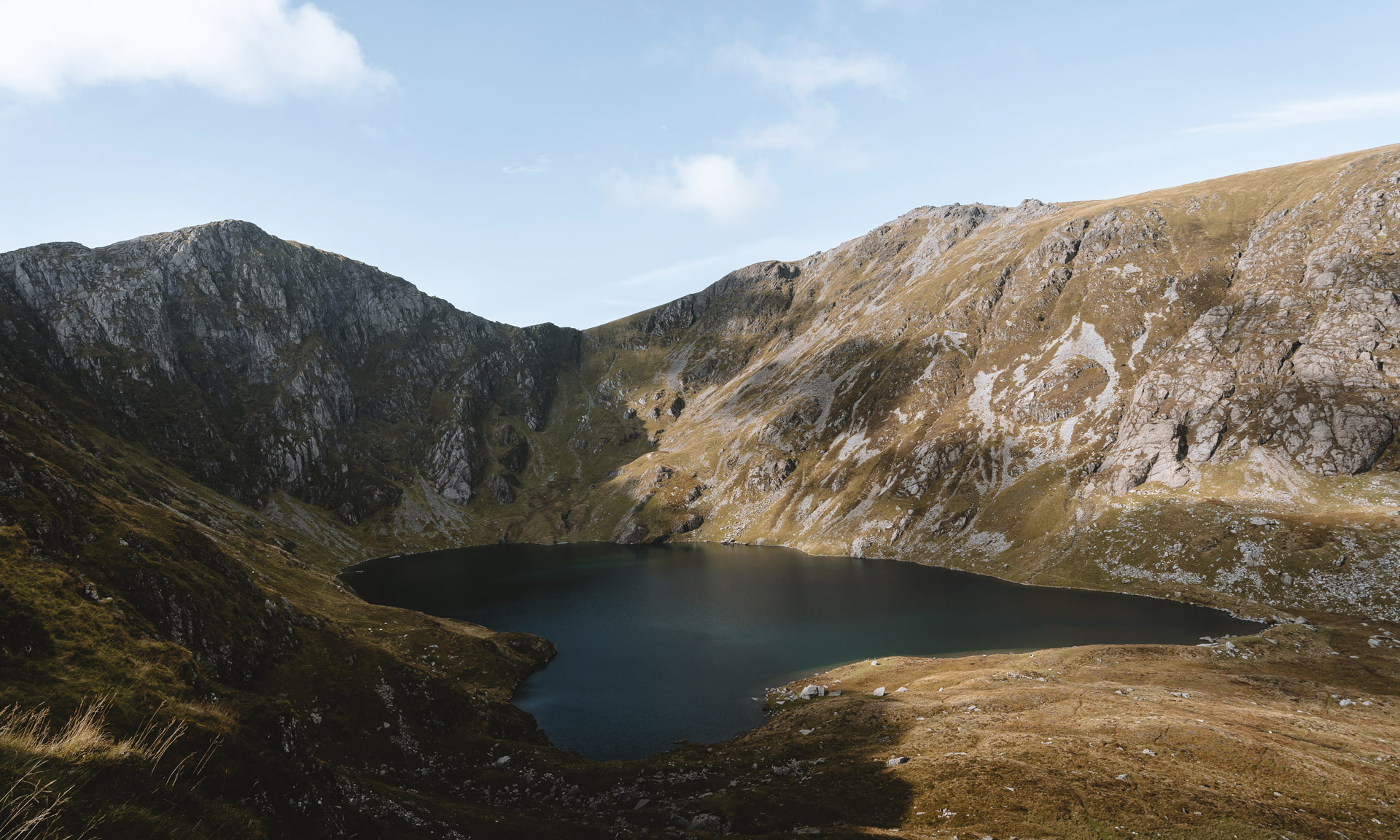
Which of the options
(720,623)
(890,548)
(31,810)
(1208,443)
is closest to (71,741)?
(31,810)

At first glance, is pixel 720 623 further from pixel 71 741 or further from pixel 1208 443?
pixel 1208 443

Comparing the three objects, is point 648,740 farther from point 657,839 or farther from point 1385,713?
point 1385,713

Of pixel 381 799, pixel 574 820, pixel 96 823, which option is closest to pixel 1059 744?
pixel 574 820

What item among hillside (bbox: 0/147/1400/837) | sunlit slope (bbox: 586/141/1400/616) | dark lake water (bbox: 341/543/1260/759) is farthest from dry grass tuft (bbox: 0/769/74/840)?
sunlit slope (bbox: 586/141/1400/616)

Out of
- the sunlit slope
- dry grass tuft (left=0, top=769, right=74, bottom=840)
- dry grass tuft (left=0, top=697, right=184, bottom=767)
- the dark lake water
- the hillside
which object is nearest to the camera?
dry grass tuft (left=0, top=769, right=74, bottom=840)

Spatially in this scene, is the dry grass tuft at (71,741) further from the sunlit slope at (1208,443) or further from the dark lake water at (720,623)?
the sunlit slope at (1208,443)

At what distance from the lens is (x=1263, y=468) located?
132 meters

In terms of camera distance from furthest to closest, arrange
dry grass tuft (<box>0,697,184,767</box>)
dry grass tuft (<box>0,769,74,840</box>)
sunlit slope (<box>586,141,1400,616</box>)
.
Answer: sunlit slope (<box>586,141,1400,616</box>) < dry grass tuft (<box>0,697,184,767</box>) < dry grass tuft (<box>0,769,74,840</box>)

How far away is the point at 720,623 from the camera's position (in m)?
111

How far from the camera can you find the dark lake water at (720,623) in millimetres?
74250

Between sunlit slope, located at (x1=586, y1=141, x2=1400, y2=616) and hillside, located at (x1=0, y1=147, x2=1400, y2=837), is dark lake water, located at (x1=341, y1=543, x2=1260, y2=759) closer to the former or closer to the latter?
hillside, located at (x1=0, y1=147, x2=1400, y2=837)

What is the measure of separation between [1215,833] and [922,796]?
1541 cm

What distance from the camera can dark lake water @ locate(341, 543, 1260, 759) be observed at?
74.2m

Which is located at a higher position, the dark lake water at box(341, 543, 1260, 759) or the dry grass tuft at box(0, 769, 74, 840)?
the dry grass tuft at box(0, 769, 74, 840)
